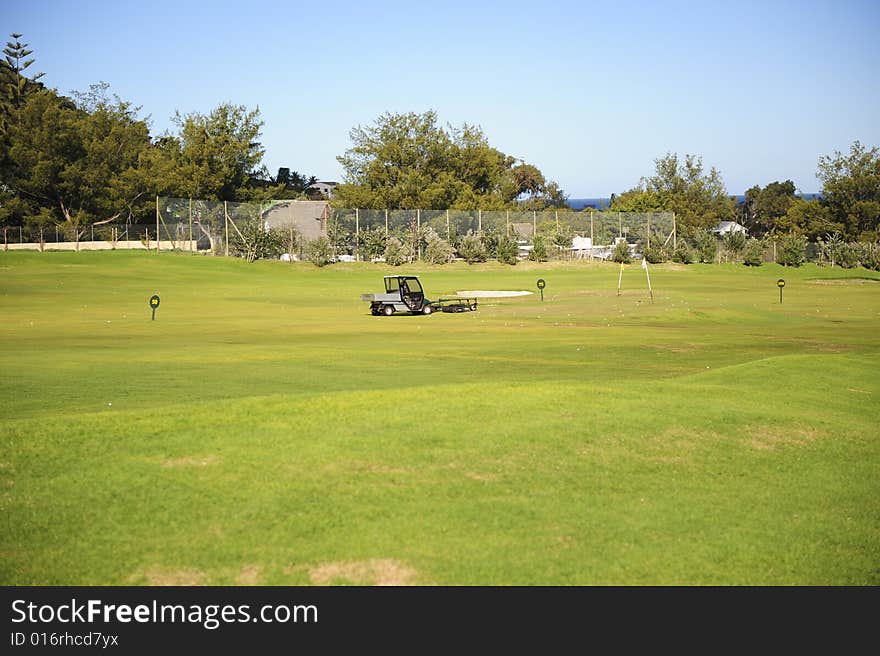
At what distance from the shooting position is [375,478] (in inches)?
420

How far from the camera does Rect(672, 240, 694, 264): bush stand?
83.0 meters

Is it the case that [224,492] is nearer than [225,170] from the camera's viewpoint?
Yes

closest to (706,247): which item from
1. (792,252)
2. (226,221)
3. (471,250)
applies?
(792,252)

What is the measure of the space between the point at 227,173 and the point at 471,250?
34.3m

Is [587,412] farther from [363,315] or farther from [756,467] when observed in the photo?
[363,315]

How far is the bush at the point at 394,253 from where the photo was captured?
255 feet

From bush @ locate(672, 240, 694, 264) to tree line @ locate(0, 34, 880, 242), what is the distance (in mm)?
6119

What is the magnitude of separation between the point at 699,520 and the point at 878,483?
123 inches

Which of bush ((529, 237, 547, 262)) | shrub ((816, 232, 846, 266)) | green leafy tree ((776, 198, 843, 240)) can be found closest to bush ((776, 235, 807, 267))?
shrub ((816, 232, 846, 266))

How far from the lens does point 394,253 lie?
78.1 metres

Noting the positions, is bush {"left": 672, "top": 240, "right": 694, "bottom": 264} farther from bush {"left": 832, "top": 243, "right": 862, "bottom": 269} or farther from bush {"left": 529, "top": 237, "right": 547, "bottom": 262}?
bush {"left": 832, "top": 243, "right": 862, "bottom": 269}

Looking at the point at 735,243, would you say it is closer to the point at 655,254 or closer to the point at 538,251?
the point at 655,254
